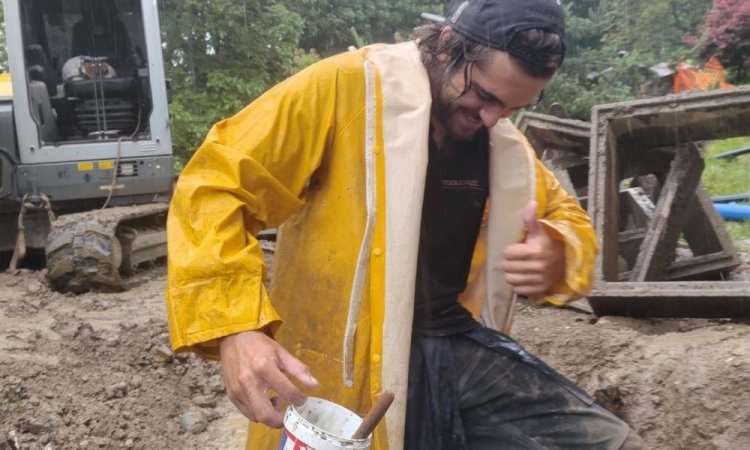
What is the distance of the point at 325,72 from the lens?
2.17 meters

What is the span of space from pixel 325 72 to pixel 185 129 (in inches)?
491

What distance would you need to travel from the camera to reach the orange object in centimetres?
1506

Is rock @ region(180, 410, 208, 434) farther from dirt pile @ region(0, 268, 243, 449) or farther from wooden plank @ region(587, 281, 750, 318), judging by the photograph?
wooden plank @ region(587, 281, 750, 318)

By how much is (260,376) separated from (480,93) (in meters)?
0.93

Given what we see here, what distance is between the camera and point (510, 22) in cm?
224

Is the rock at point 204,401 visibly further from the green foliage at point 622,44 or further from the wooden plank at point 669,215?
the green foliage at point 622,44

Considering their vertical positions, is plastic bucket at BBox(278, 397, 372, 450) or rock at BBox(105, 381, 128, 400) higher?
plastic bucket at BBox(278, 397, 372, 450)

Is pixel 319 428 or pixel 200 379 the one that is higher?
pixel 319 428

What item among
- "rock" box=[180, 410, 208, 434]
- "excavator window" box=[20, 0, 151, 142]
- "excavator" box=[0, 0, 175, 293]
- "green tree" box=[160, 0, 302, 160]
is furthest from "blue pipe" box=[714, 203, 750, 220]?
"green tree" box=[160, 0, 302, 160]

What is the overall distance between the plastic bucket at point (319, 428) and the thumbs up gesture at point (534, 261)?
0.63 m

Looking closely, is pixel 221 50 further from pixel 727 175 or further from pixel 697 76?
pixel 727 175

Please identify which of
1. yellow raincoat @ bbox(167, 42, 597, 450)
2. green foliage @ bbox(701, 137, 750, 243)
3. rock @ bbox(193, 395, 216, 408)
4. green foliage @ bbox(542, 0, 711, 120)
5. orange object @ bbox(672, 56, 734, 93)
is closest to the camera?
yellow raincoat @ bbox(167, 42, 597, 450)

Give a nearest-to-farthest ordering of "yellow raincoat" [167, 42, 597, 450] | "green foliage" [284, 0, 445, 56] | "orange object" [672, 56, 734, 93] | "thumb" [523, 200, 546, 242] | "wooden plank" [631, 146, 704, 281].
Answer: "yellow raincoat" [167, 42, 597, 450] < "thumb" [523, 200, 546, 242] < "wooden plank" [631, 146, 704, 281] < "orange object" [672, 56, 734, 93] < "green foliage" [284, 0, 445, 56]

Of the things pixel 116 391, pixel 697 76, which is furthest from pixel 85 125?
pixel 697 76
